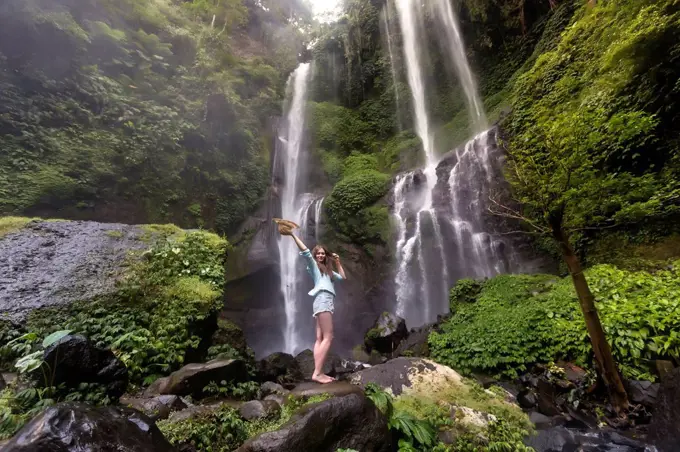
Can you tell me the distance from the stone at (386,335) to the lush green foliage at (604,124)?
5.01 meters

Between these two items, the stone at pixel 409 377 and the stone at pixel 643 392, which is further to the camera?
the stone at pixel 409 377

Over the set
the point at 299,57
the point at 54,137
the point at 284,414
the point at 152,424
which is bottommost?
the point at 284,414

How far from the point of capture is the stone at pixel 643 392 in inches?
173

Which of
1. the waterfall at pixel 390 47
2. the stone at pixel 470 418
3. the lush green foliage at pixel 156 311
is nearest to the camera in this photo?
the stone at pixel 470 418

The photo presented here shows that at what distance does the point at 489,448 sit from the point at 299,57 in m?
28.4

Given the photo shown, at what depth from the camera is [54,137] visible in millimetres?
9703

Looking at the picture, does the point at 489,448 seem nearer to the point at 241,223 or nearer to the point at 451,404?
the point at 451,404

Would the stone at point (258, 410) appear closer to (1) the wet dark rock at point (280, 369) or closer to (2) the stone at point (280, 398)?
(2) the stone at point (280, 398)

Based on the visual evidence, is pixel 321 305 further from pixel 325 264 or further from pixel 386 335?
pixel 386 335

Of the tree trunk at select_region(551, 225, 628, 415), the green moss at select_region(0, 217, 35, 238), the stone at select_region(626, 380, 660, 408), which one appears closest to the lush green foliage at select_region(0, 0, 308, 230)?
the green moss at select_region(0, 217, 35, 238)

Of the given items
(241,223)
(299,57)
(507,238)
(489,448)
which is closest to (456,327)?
(489,448)

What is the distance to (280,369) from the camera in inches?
286

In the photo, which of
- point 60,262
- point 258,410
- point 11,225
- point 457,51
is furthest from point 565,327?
point 457,51

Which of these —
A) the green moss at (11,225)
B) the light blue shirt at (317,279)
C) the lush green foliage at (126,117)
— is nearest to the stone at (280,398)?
the light blue shirt at (317,279)
